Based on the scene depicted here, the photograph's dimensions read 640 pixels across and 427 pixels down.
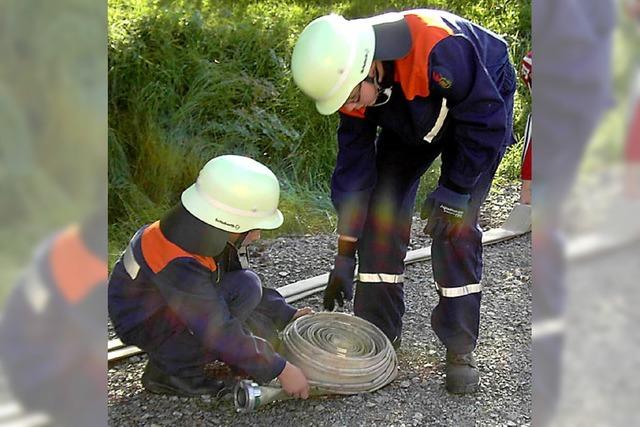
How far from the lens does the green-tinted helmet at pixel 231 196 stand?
315 centimetres

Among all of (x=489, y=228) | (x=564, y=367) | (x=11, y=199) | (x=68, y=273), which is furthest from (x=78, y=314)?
(x=489, y=228)

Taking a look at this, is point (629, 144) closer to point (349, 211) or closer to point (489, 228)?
point (349, 211)

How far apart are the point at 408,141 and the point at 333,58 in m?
0.71

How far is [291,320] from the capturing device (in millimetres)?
3750

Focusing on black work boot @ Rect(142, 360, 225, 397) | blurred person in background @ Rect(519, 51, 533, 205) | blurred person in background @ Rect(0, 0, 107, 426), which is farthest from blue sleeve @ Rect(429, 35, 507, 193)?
blurred person in background @ Rect(519, 51, 533, 205)

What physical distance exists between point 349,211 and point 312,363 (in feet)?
2.34

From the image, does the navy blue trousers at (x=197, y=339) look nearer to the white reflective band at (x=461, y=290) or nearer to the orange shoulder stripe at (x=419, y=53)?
the white reflective band at (x=461, y=290)

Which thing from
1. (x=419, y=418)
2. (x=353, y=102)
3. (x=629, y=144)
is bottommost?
(x=419, y=418)

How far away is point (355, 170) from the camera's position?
12.0ft

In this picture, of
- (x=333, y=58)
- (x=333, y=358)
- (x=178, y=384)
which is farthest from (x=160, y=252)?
(x=333, y=58)

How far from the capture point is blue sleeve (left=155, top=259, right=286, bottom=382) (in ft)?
10.0

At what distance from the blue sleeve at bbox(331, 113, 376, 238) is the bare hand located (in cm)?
76

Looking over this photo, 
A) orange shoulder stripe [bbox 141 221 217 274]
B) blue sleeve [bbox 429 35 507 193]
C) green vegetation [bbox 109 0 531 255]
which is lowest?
green vegetation [bbox 109 0 531 255]

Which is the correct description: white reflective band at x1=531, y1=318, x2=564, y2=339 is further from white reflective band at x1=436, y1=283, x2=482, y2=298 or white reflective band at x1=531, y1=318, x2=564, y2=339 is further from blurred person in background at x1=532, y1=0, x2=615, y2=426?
white reflective band at x1=436, y1=283, x2=482, y2=298
